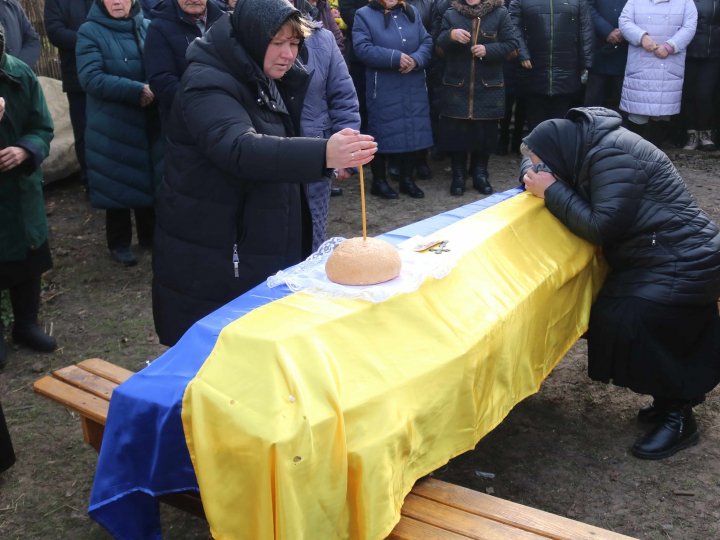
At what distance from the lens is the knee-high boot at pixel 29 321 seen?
15.1ft

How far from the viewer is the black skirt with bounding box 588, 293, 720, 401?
3342 millimetres

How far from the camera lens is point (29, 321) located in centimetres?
466

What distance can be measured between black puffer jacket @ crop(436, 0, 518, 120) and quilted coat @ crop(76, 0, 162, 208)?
2.75 meters

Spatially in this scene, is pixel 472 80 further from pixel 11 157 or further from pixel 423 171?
pixel 11 157

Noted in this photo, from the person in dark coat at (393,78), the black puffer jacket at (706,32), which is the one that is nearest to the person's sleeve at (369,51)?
the person in dark coat at (393,78)

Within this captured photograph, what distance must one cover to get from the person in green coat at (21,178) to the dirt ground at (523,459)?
20.0 inches

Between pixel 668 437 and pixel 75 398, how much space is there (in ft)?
7.90

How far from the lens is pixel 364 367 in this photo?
236cm

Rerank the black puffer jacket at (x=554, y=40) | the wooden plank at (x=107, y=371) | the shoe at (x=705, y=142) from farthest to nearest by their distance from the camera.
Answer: the shoe at (x=705, y=142) < the black puffer jacket at (x=554, y=40) < the wooden plank at (x=107, y=371)

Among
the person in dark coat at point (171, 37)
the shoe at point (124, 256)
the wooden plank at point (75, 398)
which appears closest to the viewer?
the wooden plank at point (75, 398)

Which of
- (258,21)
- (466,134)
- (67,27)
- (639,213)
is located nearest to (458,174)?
(466,134)

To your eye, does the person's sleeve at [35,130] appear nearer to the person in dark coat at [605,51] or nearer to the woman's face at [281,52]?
the woman's face at [281,52]

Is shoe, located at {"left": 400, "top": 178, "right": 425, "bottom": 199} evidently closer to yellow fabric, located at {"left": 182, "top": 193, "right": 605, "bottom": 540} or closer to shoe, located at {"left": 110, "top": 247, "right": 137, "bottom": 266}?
shoe, located at {"left": 110, "top": 247, "right": 137, "bottom": 266}

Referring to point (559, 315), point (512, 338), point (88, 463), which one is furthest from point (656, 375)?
point (88, 463)
